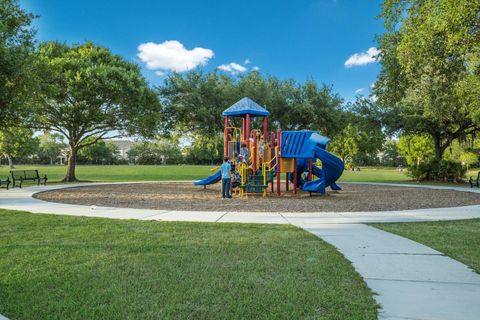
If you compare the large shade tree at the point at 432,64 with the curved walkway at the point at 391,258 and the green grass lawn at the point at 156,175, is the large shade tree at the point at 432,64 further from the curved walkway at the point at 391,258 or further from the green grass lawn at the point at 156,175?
the green grass lawn at the point at 156,175

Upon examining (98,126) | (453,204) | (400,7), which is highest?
(400,7)

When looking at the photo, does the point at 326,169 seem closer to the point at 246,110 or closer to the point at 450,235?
the point at 246,110

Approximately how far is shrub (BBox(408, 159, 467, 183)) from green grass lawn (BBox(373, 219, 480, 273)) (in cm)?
2174

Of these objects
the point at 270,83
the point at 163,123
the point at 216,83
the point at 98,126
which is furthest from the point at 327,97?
the point at 98,126

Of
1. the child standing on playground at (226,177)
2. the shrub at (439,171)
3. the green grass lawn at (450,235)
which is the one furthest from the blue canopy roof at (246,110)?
the shrub at (439,171)

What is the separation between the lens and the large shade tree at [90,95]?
23.2m

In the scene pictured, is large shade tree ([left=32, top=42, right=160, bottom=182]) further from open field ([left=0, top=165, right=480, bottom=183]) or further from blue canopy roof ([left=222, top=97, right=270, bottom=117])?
blue canopy roof ([left=222, top=97, right=270, bottom=117])

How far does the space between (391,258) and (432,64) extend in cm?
1162

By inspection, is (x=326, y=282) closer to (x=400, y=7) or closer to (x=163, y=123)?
(x=400, y=7)

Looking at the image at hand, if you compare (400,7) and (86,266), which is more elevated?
(400,7)

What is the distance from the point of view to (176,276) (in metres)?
4.61

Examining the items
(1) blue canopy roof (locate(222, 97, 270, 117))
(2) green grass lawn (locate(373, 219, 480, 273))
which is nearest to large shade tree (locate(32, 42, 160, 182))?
(1) blue canopy roof (locate(222, 97, 270, 117))

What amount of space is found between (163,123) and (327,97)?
13293mm

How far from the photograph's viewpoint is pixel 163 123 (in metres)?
29.0
